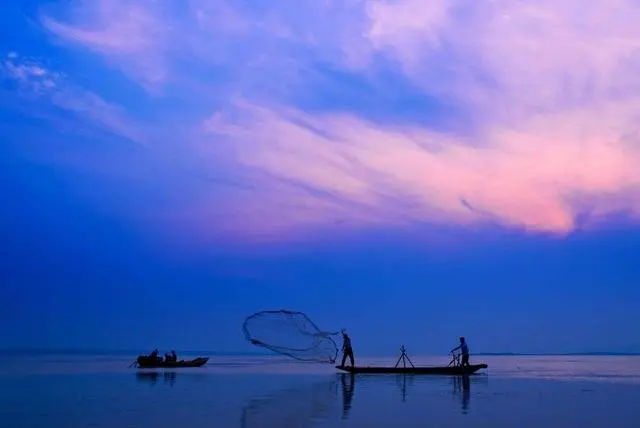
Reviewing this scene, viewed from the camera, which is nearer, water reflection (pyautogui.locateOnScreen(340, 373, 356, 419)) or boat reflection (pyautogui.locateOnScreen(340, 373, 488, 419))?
water reflection (pyautogui.locateOnScreen(340, 373, 356, 419))

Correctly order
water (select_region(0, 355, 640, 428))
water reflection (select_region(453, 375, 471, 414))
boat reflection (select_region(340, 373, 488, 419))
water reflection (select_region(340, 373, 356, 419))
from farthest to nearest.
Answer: boat reflection (select_region(340, 373, 488, 419)) → water reflection (select_region(453, 375, 471, 414)) → water reflection (select_region(340, 373, 356, 419)) → water (select_region(0, 355, 640, 428))

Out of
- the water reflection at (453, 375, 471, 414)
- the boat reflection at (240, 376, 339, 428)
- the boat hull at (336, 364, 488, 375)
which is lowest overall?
the boat reflection at (240, 376, 339, 428)

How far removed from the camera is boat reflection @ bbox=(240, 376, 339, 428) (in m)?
16.9

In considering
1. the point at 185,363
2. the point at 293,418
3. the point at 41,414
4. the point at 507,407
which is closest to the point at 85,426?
the point at 41,414

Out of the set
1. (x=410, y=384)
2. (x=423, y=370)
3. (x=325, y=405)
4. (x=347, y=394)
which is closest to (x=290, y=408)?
(x=325, y=405)

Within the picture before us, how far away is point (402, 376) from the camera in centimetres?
3547

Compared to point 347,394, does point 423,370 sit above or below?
above

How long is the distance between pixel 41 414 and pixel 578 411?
47.7 ft

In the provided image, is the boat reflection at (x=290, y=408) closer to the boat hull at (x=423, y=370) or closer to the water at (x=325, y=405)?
the water at (x=325, y=405)

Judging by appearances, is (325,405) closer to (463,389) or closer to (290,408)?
(290,408)

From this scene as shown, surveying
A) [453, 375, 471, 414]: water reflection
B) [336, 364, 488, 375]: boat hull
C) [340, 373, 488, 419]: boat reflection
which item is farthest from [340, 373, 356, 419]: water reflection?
[453, 375, 471, 414]: water reflection

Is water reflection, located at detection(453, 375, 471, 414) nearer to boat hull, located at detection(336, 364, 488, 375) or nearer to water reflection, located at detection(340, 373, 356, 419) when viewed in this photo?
boat hull, located at detection(336, 364, 488, 375)

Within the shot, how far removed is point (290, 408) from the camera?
19781 millimetres

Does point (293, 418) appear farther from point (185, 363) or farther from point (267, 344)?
point (185, 363)
